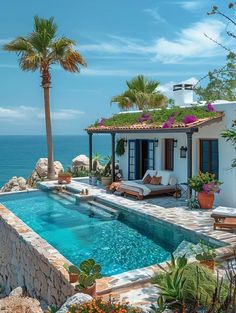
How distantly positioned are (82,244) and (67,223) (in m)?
2.62

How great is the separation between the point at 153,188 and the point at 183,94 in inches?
256

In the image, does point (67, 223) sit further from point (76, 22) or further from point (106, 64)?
point (106, 64)

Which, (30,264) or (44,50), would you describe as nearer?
(30,264)

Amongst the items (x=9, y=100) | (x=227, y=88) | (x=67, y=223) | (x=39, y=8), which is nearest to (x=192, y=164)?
(x=67, y=223)

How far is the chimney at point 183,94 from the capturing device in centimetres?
1938

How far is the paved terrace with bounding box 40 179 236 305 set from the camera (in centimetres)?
655

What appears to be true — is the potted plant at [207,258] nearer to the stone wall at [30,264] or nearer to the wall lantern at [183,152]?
the stone wall at [30,264]

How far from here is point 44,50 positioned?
21969mm

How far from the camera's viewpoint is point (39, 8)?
23.1 metres

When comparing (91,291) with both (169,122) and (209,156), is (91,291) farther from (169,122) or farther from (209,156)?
(209,156)

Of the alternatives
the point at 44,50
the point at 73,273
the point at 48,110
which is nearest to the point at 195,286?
the point at 73,273

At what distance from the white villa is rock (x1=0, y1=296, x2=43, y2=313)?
24.3ft

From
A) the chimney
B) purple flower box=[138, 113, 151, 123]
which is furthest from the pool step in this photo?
the chimney

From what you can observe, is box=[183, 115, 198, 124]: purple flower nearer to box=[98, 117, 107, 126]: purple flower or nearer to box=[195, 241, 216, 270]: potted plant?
box=[195, 241, 216, 270]: potted plant
